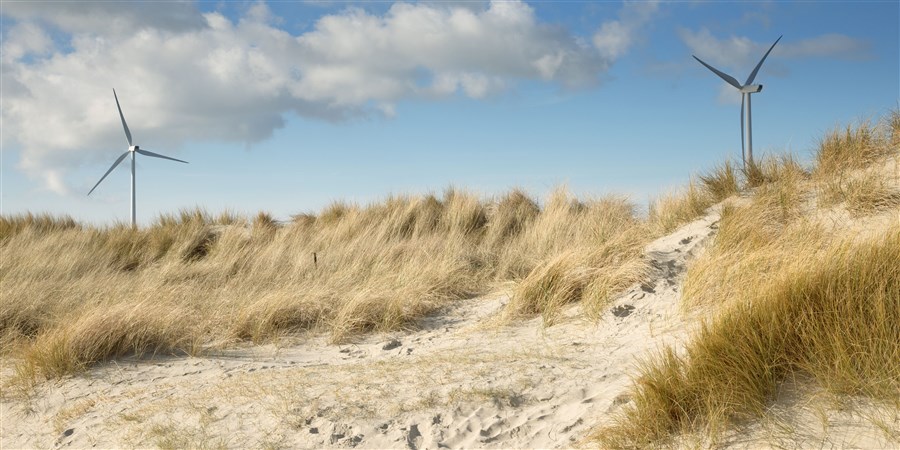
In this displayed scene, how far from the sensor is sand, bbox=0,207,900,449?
13.1 ft

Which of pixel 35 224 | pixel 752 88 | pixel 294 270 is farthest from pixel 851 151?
pixel 35 224

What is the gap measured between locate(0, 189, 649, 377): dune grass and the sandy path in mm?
330

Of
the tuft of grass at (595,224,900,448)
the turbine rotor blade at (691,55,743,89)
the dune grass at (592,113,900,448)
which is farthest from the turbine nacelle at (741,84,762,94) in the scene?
the tuft of grass at (595,224,900,448)

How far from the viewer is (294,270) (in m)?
9.95

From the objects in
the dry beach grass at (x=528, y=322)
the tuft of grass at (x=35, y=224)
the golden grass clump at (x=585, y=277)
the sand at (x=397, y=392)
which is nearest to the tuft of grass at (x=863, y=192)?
the dry beach grass at (x=528, y=322)

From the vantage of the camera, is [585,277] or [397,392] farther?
[585,277]

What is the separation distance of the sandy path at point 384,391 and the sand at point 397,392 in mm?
12

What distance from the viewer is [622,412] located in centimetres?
371

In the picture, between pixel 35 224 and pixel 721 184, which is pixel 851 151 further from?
pixel 35 224

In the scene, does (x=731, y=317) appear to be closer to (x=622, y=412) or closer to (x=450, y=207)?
(x=622, y=412)

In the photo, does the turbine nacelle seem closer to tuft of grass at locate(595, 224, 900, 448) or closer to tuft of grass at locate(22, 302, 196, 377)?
tuft of grass at locate(595, 224, 900, 448)

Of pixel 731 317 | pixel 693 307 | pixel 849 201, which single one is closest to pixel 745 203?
pixel 849 201

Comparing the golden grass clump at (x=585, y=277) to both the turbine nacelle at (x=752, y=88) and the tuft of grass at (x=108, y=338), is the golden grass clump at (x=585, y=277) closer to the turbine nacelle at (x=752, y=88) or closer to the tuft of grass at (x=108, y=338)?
the tuft of grass at (x=108, y=338)

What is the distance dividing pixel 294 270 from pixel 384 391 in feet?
18.7
